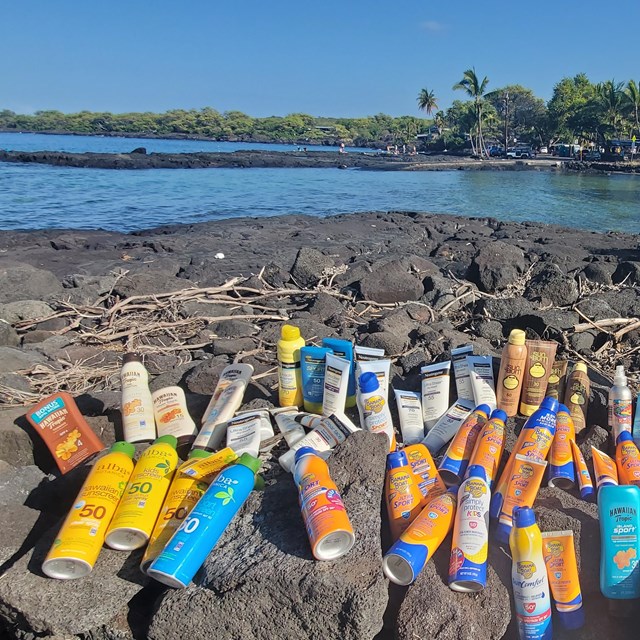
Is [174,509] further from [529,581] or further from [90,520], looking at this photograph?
[529,581]

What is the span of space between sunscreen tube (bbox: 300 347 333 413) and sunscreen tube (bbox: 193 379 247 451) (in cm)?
40

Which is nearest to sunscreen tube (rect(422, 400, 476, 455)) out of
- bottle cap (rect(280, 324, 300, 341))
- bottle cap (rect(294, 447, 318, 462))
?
bottle cap (rect(294, 447, 318, 462))

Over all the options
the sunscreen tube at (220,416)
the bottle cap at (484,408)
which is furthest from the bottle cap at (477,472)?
the sunscreen tube at (220,416)

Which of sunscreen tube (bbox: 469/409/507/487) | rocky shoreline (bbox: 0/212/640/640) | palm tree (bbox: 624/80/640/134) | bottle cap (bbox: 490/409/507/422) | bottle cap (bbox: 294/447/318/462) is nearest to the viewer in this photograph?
rocky shoreline (bbox: 0/212/640/640)

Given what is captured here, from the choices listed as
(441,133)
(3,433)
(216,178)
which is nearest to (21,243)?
(3,433)

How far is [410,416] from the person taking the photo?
10.9 ft

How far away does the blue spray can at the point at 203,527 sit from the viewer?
2080 mm

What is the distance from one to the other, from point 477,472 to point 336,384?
3.32ft

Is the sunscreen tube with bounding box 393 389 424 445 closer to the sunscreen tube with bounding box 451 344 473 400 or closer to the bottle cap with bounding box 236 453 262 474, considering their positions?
the sunscreen tube with bounding box 451 344 473 400

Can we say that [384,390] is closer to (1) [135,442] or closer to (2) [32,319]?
(1) [135,442]

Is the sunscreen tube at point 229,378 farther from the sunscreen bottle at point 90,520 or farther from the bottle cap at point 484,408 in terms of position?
the bottle cap at point 484,408

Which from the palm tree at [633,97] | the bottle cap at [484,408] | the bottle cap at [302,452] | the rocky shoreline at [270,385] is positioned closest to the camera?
the rocky shoreline at [270,385]

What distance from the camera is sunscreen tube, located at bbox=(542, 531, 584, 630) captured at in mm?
2160

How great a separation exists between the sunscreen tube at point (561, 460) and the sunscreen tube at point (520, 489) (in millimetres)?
133
